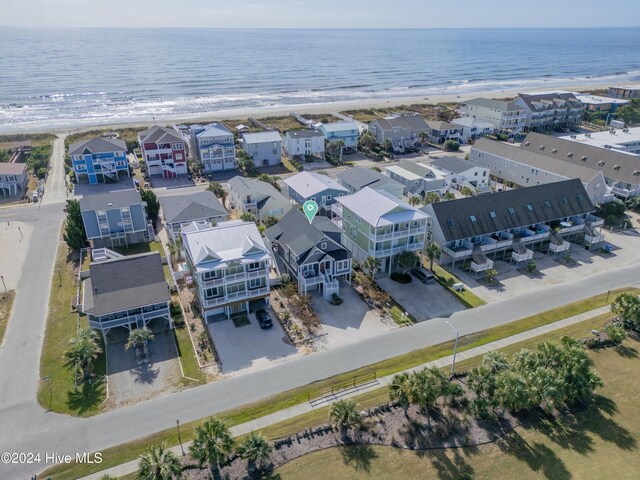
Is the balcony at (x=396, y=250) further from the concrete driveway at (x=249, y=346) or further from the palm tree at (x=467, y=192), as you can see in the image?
the palm tree at (x=467, y=192)

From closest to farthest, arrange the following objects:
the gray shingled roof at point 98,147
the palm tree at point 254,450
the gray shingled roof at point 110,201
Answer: the palm tree at point 254,450 < the gray shingled roof at point 110,201 < the gray shingled roof at point 98,147

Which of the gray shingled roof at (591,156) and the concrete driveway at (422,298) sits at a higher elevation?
the gray shingled roof at (591,156)

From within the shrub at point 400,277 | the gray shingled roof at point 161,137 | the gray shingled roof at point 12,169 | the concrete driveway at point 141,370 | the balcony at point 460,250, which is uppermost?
the gray shingled roof at point 161,137

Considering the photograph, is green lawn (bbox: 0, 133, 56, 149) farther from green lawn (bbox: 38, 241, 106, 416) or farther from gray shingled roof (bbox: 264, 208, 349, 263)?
gray shingled roof (bbox: 264, 208, 349, 263)

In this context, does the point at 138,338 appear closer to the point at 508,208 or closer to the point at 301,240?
the point at 301,240

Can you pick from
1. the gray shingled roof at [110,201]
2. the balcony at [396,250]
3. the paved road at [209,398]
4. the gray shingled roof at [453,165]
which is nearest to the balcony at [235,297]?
A: the paved road at [209,398]

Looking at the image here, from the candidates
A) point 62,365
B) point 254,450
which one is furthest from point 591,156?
point 62,365

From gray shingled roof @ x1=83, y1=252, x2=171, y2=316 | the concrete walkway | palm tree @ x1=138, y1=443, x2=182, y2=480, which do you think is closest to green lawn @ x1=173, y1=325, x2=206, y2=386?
gray shingled roof @ x1=83, y1=252, x2=171, y2=316
